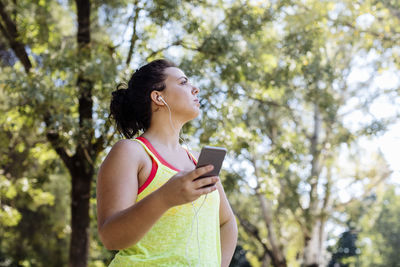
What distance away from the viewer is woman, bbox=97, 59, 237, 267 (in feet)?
6.14

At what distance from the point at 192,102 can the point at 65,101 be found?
5410 mm

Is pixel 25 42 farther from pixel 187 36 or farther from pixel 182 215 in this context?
pixel 182 215

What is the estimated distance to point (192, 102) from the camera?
2598 mm

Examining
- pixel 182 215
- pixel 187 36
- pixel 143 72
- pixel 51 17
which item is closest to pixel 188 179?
pixel 182 215

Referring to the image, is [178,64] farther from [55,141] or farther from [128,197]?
[128,197]

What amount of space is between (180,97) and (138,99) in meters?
0.28

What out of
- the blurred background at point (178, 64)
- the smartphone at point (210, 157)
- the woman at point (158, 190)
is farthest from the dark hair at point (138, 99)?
the blurred background at point (178, 64)

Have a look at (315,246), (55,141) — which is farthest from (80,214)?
(315,246)

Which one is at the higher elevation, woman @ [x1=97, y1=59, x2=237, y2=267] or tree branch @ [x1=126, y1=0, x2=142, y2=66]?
tree branch @ [x1=126, y1=0, x2=142, y2=66]

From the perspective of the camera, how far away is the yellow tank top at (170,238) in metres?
2.12

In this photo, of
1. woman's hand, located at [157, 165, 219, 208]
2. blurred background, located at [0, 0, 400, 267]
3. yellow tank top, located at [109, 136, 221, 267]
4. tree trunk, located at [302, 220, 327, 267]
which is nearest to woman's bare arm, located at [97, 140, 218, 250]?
woman's hand, located at [157, 165, 219, 208]

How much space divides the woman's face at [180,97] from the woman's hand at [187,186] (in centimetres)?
85

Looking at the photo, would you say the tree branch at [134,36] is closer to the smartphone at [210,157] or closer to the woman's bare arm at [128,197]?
the woman's bare arm at [128,197]

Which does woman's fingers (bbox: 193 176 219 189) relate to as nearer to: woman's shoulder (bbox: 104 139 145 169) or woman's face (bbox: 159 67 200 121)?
woman's shoulder (bbox: 104 139 145 169)
